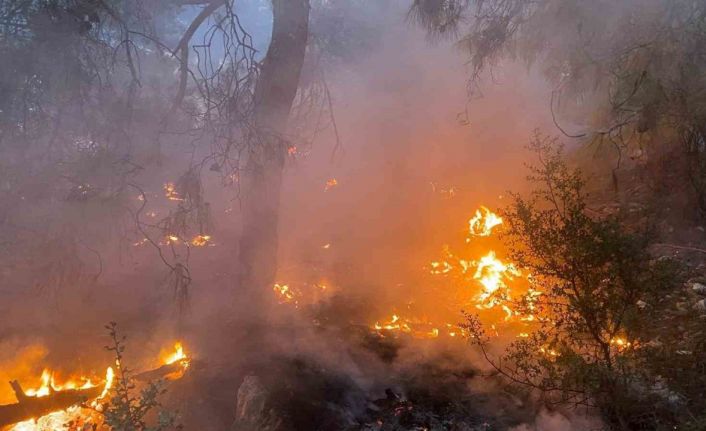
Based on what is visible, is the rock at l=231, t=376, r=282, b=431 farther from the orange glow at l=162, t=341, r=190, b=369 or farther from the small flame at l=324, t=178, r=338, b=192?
the small flame at l=324, t=178, r=338, b=192

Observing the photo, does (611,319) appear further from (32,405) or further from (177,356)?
(32,405)

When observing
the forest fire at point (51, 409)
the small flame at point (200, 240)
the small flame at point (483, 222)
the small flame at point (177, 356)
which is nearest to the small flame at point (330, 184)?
the small flame at point (200, 240)

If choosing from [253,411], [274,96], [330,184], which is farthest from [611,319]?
[330,184]

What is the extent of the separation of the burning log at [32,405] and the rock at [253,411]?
53.6 inches

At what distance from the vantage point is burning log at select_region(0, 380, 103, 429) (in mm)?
3533

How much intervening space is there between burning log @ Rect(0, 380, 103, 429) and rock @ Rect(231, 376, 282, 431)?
136cm

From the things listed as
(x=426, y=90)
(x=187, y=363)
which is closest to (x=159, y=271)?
(x=187, y=363)

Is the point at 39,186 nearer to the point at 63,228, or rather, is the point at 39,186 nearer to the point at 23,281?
the point at 63,228

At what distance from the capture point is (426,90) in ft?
40.7

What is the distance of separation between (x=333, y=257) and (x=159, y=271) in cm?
260

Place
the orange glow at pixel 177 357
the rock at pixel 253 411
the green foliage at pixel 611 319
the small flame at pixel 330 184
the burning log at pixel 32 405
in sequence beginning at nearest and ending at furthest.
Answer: the green foliage at pixel 611 319 < the rock at pixel 253 411 < the burning log at pixel 32 405 < the orange glow at pixel 177 357 < the small flame at pixel 330 184

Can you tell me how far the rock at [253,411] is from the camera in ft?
9.98

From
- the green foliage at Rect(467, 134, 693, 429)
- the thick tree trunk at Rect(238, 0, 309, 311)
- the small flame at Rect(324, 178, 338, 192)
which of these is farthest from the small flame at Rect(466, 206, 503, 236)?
the green foliage at Rect(467, 134, 693, 429)

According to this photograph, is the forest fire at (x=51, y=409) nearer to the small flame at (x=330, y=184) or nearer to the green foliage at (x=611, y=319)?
the green foliage at (x=611, y=319)
